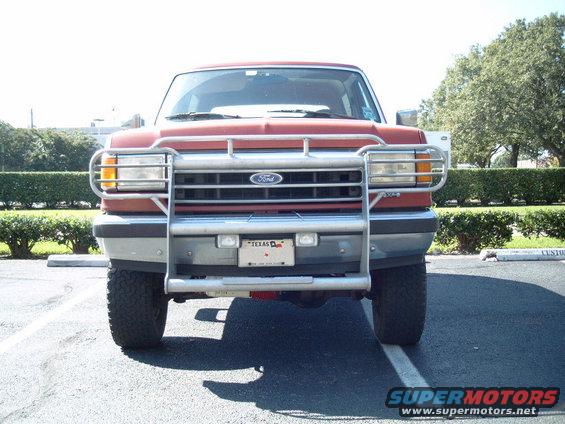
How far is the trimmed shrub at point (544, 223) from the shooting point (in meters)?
10.7

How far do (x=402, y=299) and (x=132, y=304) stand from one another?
190cm

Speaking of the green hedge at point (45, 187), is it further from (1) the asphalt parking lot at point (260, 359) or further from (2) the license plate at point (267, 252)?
(2) the license plate at point (267, 252)

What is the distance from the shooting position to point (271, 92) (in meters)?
5.09

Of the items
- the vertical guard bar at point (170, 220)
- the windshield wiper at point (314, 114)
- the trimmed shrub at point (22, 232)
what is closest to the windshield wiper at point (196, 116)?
the windshield wiper at point (314, 114)

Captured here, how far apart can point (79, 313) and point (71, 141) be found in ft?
211

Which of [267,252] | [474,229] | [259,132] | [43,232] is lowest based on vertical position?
[43,232]

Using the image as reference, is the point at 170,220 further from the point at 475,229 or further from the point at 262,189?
the point at 475,229

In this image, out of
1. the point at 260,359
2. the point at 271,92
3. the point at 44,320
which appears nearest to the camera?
the point at 260,359

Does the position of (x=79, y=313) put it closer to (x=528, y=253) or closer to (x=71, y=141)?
(x=528, y=253)

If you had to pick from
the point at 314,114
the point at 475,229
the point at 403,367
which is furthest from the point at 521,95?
the point at 403,367

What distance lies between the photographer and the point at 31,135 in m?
64.0

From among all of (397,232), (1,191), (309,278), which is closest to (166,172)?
(309,278)

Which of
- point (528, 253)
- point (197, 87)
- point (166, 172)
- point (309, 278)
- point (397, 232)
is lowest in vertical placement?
point (528, 253)

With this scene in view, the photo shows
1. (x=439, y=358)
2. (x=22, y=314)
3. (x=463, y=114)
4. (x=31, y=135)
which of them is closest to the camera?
(x=439, y=358)
